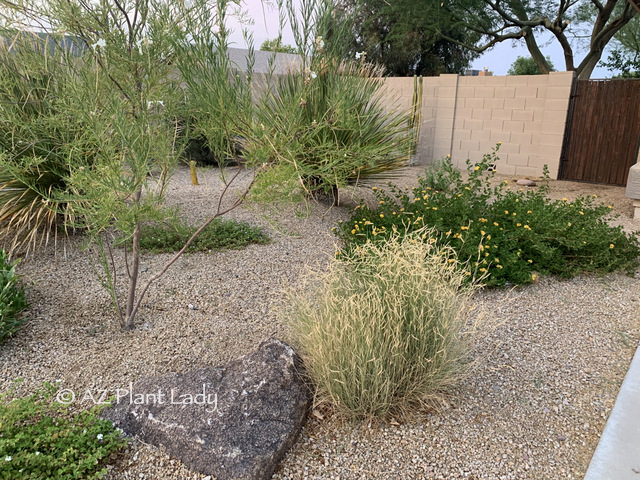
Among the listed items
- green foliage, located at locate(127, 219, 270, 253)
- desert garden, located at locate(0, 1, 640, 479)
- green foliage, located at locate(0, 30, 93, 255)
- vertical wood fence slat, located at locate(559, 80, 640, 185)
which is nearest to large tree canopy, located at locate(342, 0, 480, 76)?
vertical wood fence slat, located at locate(559, 80, 640, 185)

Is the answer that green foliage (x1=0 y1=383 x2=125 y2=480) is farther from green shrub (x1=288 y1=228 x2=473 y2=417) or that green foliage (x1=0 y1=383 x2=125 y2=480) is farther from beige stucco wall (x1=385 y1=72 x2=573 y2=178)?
beige stucco wall (x1=385 y1=72 x2=573 y2=178)

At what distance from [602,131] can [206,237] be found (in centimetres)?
763

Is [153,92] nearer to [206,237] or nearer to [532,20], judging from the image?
[206,237]

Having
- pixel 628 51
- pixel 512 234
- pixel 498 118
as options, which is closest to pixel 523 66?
pixel 628 51

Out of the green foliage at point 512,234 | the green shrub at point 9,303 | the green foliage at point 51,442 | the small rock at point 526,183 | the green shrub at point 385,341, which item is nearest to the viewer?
the green foliage at point 51,442

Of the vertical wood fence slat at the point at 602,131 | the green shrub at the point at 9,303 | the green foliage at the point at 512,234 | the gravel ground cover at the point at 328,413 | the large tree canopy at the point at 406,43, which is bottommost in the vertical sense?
the gravel ground cover at the point at 328,413

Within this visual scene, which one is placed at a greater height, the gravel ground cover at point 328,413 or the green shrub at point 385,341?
the green shrub at point 385,341

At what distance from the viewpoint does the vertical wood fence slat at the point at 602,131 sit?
8578 millimetres

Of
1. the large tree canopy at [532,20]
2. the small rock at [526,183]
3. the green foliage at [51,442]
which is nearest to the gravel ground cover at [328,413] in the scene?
the green foliage at [51,442]

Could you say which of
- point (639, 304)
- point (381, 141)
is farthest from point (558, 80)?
point (639, 304)

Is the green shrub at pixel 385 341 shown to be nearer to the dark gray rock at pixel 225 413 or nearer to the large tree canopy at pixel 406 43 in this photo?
the dark gray rock at pixel 225 413

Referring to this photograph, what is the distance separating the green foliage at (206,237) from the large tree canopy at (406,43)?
14.9 m

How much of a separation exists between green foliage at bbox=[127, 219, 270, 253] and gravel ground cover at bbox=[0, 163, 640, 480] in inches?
7.4

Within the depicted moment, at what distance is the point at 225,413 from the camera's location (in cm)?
220
